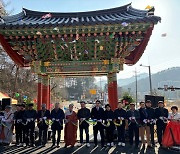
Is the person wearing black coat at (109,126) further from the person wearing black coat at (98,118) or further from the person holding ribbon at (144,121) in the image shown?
the person holding ribbon at (144,121)

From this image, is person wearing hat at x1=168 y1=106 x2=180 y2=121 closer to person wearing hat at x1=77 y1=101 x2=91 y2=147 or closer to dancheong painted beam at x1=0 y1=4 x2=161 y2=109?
dancheong painted beam at x1=0 y1=4 x2=161 y2=109

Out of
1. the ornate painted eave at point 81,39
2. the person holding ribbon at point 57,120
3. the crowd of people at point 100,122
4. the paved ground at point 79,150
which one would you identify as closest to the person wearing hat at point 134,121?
the crowd of people at point 100,122

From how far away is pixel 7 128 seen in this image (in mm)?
9930

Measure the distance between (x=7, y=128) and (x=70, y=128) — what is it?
10.0 ft

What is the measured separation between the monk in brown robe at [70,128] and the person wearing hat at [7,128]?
2630 mm

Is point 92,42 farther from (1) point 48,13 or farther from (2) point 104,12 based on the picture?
(1) point 48,13

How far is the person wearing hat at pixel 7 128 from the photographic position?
9797 mm

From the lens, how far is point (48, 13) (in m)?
12.4

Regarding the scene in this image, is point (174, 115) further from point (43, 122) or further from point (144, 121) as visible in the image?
point (43, 122)

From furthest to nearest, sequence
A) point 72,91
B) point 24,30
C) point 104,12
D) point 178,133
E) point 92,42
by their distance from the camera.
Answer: point 72,91 < point 104,12 < point 92,42 < point 178,133 < point 24,30

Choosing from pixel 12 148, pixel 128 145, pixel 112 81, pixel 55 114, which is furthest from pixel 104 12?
pixel 12 148

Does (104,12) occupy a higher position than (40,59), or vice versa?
(104,12)

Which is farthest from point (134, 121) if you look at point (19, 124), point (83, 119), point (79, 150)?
point (19, 124)

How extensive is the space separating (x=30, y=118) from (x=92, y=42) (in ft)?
14.2
